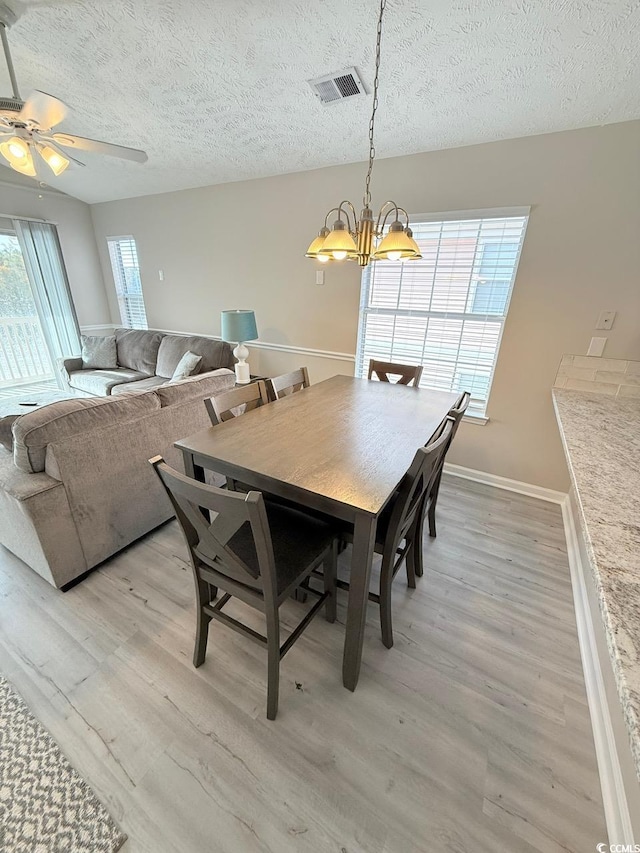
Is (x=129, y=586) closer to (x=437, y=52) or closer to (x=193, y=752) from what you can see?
(x=193, y=752)

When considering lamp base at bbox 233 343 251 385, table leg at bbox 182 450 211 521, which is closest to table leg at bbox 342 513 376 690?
table leg at bbox 182 450 211 521

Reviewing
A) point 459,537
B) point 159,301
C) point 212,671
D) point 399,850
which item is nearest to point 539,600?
point 459,537

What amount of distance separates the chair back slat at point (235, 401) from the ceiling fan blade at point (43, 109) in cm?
161

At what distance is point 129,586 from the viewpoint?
1.72 meters

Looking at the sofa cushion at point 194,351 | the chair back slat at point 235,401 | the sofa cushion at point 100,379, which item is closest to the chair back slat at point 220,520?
the chair back slat at point 235,401

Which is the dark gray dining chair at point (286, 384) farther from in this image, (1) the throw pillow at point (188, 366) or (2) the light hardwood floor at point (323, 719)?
(1) the throw pillow at point (188, 366)

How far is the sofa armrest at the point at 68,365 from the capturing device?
414 cm

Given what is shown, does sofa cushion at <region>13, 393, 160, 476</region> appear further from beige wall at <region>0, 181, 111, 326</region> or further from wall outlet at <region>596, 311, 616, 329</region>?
beige wall at <region>0, 181, 111, 326</region>

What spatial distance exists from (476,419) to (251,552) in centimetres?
218

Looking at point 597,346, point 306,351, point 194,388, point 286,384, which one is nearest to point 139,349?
point 306,351

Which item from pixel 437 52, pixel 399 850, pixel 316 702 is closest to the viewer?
pixel 399 850

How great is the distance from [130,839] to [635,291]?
3339mm

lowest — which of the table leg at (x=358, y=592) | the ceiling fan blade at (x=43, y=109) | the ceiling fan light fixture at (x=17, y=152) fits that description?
the table leg at (x=358, y=592)

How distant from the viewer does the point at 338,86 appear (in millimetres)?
1934
